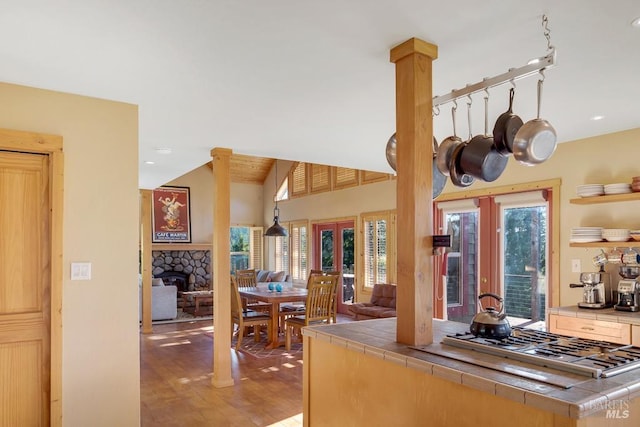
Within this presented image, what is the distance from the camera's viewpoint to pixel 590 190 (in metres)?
3.86

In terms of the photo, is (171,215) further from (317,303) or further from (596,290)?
(596,290)

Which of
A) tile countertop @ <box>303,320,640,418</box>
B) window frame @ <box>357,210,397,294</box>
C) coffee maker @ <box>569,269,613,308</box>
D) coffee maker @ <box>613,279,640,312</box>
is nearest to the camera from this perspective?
tile countertop @ <box>303,320,640,418</box>

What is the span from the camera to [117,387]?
9.80ft

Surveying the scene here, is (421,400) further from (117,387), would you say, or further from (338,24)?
(117,387)

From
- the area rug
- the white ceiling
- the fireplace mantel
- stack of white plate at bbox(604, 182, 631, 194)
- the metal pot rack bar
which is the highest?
the white ceiling

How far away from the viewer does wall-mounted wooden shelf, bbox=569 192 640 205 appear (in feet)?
11.7

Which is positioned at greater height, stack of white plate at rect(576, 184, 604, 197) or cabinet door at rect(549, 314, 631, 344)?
stack of white plate at rect(576, 184, 604, 197)

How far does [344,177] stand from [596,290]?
19.2 feet

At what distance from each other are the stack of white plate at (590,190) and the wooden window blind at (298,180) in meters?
7.00

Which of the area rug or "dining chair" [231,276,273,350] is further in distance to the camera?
"dining chair" [231,276,273,350]

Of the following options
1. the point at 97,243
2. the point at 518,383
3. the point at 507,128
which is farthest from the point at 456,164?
the point at 97,243

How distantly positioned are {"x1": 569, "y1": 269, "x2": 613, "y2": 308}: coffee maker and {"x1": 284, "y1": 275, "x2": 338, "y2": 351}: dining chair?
2968 millimetres

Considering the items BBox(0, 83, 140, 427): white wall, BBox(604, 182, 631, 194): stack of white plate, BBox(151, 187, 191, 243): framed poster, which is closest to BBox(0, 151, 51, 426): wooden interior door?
BBox(0, 83, 140, 427): white wall

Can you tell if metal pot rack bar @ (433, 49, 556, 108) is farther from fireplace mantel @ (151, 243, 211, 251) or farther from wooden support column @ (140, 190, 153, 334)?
fireplace mantel @ (151, 243, 211, 251)
